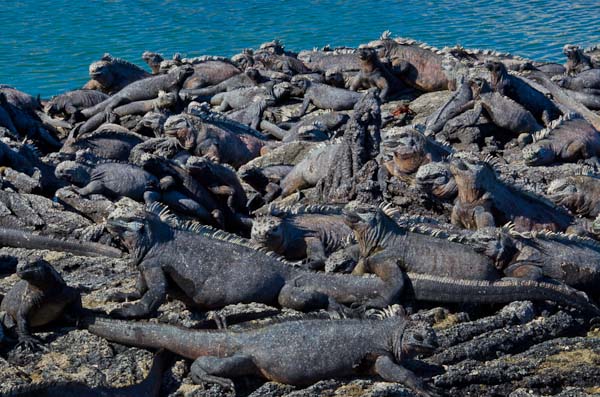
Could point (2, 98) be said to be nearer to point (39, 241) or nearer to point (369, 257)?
point (39, 241)

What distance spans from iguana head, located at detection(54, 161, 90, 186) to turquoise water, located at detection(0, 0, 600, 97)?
10277 mm

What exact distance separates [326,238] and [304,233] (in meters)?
0.16

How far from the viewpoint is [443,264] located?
489 cm

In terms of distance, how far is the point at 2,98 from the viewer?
31.6 feet

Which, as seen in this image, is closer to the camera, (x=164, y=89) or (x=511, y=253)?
(x=511, y=253)

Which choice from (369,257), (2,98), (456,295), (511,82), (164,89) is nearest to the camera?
(456,295)

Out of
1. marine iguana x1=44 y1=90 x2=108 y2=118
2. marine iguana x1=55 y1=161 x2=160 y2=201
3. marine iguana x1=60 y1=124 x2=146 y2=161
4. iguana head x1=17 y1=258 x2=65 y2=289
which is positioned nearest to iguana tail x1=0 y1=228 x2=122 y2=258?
marine iguana x1=55 y1=161 x2=160 y2=201

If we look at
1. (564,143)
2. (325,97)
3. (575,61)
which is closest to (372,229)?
(564,143)

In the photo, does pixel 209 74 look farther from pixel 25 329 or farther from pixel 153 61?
pixel 25 329

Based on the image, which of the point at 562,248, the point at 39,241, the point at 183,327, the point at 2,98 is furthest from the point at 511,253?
the point at 2,98

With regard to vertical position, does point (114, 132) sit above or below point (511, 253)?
below

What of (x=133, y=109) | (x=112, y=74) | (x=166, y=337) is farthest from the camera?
(x=112, y=74)

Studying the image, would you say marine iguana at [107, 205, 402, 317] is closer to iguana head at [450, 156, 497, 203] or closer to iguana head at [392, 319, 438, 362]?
iguana head at [392, 319, 438, 362]

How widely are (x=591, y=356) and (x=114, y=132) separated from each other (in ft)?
18.7
